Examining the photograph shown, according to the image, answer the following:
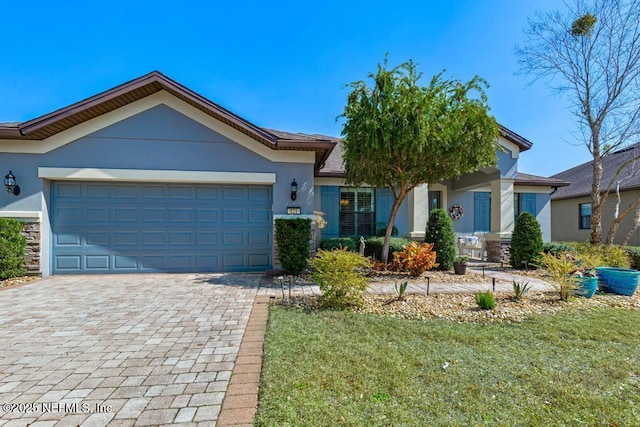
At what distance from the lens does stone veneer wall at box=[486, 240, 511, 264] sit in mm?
10359

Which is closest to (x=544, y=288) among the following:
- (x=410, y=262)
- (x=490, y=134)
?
(x=410, y=262)

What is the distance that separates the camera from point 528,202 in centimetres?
1238

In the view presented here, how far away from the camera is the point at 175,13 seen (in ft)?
25.3

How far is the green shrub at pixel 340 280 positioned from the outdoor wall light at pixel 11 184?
8087mm

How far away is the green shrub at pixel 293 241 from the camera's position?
7328 millimetres

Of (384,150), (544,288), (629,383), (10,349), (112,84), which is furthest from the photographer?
(112,84)

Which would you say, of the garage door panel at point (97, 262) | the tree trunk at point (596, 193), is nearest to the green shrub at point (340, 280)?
the garage door panel at point (97, 262)

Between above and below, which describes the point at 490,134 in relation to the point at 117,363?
above

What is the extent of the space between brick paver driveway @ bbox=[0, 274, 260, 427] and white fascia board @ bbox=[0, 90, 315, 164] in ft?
12.7

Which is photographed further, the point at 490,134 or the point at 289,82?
the point at 289,82

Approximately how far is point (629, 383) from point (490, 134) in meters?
5.88

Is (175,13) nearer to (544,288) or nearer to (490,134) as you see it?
(490,134)

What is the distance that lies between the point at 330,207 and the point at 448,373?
28.3ft

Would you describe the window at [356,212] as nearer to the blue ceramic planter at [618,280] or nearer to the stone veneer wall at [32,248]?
the blue ceramic planter at [618,280]
